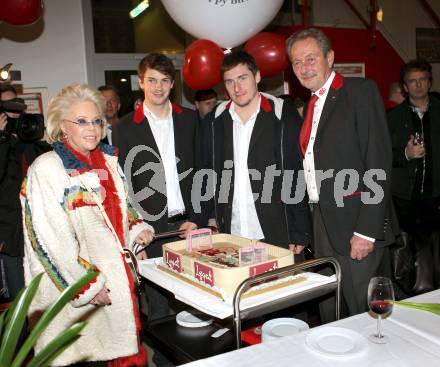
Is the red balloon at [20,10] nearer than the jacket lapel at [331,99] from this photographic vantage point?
No

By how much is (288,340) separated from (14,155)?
184 cm

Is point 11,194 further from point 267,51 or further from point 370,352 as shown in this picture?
point 267,51

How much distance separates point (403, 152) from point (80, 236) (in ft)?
6.62

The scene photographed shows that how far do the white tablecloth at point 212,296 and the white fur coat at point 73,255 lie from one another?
0.18 metres

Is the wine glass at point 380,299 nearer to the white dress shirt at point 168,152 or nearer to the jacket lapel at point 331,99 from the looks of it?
the jacket lapel at point 331,99

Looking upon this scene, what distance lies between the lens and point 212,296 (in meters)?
1.54

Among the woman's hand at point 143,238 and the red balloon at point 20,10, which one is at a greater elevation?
the red balloon at point 20,10

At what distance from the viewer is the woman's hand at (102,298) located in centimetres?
170

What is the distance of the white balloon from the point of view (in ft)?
9.63

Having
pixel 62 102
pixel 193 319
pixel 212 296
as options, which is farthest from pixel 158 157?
pixel 212 296

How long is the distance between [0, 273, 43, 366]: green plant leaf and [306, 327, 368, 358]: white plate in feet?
2.36

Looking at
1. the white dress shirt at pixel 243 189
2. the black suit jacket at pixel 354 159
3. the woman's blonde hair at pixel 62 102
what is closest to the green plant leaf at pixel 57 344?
the woman's blonde hair at pixel 62 102

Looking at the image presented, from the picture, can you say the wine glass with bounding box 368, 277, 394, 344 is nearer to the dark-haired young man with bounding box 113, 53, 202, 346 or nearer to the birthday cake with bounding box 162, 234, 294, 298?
the birthday cake with bounding box 162, 234, 294, 298

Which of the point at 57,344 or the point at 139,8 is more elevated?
the point at 139,8
